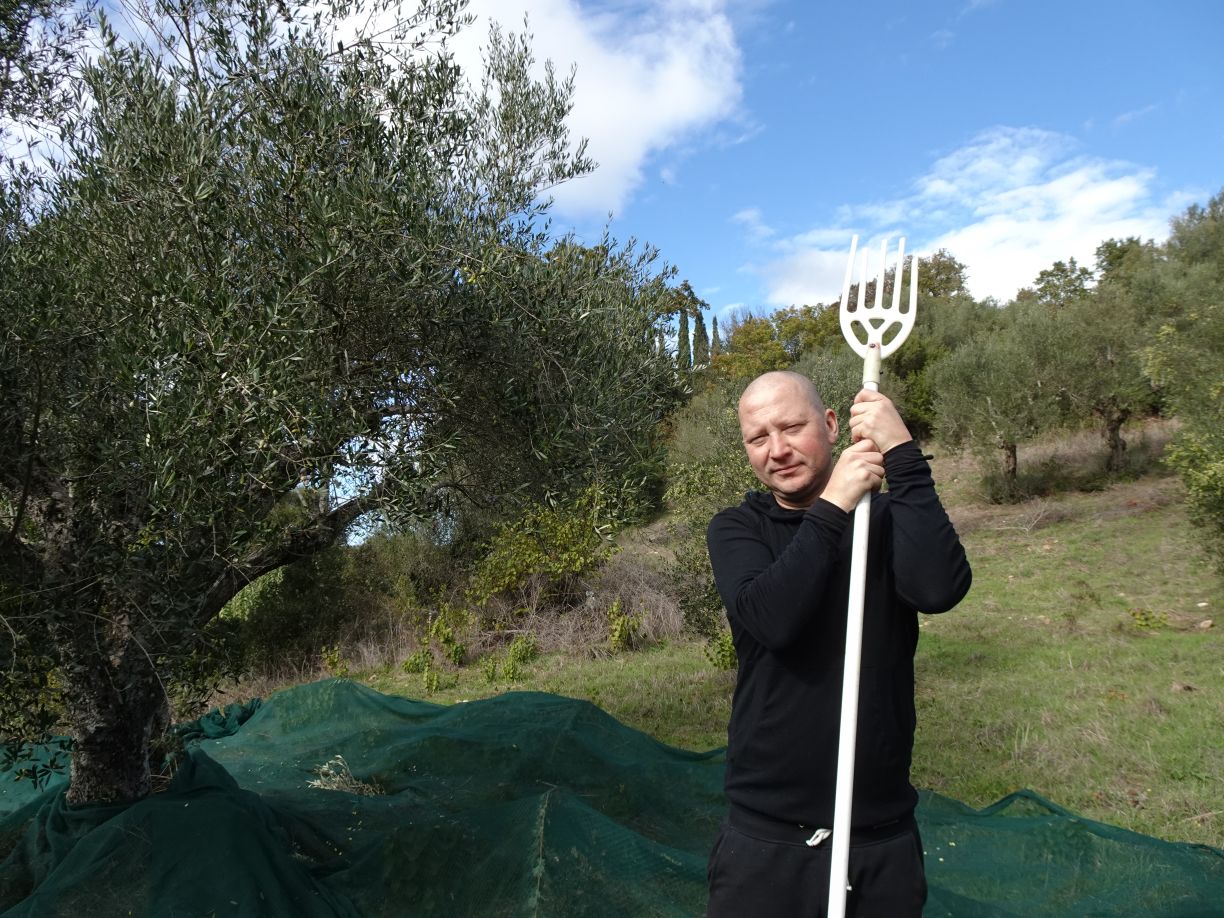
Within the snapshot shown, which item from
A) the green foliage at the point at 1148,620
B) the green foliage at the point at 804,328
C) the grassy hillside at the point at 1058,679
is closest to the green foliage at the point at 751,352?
the green foliage at the point at 804,328

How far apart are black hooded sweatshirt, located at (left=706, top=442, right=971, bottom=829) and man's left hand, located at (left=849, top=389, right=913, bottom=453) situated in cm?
3

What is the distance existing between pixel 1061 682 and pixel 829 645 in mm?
9004

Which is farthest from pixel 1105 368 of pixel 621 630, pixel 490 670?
pixel 490 670

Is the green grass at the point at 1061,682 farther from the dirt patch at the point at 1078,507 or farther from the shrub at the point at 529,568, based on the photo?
the shrub at the point at 529,568

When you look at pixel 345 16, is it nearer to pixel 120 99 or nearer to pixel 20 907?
pixel 120 99

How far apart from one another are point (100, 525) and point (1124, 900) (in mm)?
5277

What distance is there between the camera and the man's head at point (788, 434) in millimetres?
2242

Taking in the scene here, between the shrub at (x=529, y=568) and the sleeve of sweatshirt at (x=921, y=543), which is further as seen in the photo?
the shrub at (x=529, y=568)

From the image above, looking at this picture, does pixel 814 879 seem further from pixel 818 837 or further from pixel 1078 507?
pixel 1078 507

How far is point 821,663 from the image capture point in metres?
2.15

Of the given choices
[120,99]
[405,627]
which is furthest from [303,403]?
[405,627]

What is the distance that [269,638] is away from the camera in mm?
14305

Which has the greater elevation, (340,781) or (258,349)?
(258,349)

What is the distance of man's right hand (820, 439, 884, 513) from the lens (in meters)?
2.02
